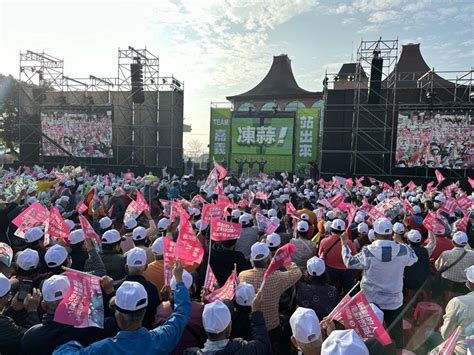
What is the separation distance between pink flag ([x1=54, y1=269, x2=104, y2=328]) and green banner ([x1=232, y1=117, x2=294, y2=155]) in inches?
738

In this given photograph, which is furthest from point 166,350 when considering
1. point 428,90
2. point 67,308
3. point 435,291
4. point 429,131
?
point 428,90

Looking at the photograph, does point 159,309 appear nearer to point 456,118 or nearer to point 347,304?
point 347,304

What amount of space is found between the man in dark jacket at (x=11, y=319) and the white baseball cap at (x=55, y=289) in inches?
11.2

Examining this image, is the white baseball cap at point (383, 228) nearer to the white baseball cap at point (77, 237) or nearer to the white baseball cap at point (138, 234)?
the white baseball cap at point (138, 234)

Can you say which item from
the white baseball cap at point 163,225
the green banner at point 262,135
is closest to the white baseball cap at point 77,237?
the white baseball cap at point 163,225

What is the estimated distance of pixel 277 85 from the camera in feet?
100.0

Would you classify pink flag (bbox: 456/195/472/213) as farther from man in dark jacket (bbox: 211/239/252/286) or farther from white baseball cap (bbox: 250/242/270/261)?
white baseball cap (bbox: 250/242/270/261)

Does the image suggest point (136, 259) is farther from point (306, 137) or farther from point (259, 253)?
point (306, 137)

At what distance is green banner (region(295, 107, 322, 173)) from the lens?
20.0 m

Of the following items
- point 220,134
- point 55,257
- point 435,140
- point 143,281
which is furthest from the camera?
point 220,134

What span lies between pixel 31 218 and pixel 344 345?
4.23 meters

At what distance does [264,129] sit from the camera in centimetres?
2083

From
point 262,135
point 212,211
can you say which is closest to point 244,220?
point 212,211

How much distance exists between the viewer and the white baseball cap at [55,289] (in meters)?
2.08
